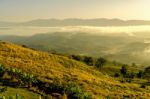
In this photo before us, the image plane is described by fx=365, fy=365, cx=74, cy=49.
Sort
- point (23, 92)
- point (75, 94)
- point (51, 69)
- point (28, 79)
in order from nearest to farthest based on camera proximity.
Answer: point (23, 92), point (75, 94), point (28, 79), point (51, 69)

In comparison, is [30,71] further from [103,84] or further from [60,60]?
[60,60]

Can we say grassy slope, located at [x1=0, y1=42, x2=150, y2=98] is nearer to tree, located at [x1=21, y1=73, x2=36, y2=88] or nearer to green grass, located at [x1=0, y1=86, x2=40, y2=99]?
tree, located at [x1=21, y1=73, x2=36, y2=88]

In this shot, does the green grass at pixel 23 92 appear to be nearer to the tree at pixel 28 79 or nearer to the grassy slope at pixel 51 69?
the tree at pixel 28 79

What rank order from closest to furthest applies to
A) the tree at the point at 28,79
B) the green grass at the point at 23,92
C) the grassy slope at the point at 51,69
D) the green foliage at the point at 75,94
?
1. the green grass at the point at 23,92
2. the green foliage at the point at 75,94
3. the tree at the point at 28,79
4. the grassy slope at the point at 51,69

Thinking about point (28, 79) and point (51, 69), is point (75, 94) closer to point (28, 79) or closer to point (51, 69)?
point (28, 79)

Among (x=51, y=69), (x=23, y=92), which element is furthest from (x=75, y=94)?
(x=51, y=69)

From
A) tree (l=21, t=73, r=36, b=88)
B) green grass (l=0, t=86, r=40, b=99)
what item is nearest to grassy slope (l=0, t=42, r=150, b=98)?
tree (l=21, t=73, r=36, b=88)

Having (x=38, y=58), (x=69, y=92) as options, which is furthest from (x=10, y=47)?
(x=69, y=92)

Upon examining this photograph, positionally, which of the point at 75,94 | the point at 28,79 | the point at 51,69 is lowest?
the point at 75,94

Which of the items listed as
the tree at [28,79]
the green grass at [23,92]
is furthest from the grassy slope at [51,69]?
the green grass at [23,92]

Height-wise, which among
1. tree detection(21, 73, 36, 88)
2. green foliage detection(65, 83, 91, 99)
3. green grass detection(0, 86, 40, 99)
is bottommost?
green foliage detection(65, 83, 91, 99)

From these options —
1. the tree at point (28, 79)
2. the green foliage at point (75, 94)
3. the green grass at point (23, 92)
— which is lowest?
the green foliage at point (75, 94)

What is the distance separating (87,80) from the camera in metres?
98.7

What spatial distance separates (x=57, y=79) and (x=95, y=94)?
33.4 ft
